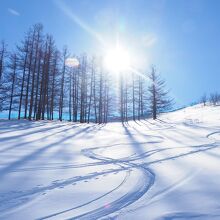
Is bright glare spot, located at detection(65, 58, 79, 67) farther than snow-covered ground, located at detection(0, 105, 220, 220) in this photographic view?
Yes

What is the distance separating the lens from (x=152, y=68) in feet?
124

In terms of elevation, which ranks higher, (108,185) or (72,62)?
(72,62)

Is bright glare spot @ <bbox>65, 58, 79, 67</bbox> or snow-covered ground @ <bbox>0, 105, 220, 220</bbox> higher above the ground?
bright glare spot @ <bbox>65, 58, 79, 67</bbox>

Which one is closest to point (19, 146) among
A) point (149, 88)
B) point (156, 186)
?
point (156, 186)

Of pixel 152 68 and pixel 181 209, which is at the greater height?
pixel 152 68

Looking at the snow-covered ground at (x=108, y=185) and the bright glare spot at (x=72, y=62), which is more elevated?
the bright glare spot at (x=72, y=62)

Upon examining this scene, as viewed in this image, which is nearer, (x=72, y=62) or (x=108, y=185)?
(x=108, y=185)

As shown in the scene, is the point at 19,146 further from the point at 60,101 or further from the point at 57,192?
the point at 60,101

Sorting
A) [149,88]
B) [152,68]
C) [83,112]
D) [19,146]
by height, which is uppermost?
[152,68]

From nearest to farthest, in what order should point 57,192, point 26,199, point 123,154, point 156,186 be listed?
point 26,199 → point 57,192 → point 156,186 → point 123,154

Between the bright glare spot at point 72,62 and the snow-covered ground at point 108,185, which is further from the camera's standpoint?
the bright glare spot at point 72,62

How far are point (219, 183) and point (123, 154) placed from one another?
3.72 meters

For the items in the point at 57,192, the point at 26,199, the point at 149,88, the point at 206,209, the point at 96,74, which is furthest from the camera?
the point at 149,88

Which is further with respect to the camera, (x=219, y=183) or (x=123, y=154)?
(x=123, y=154)
